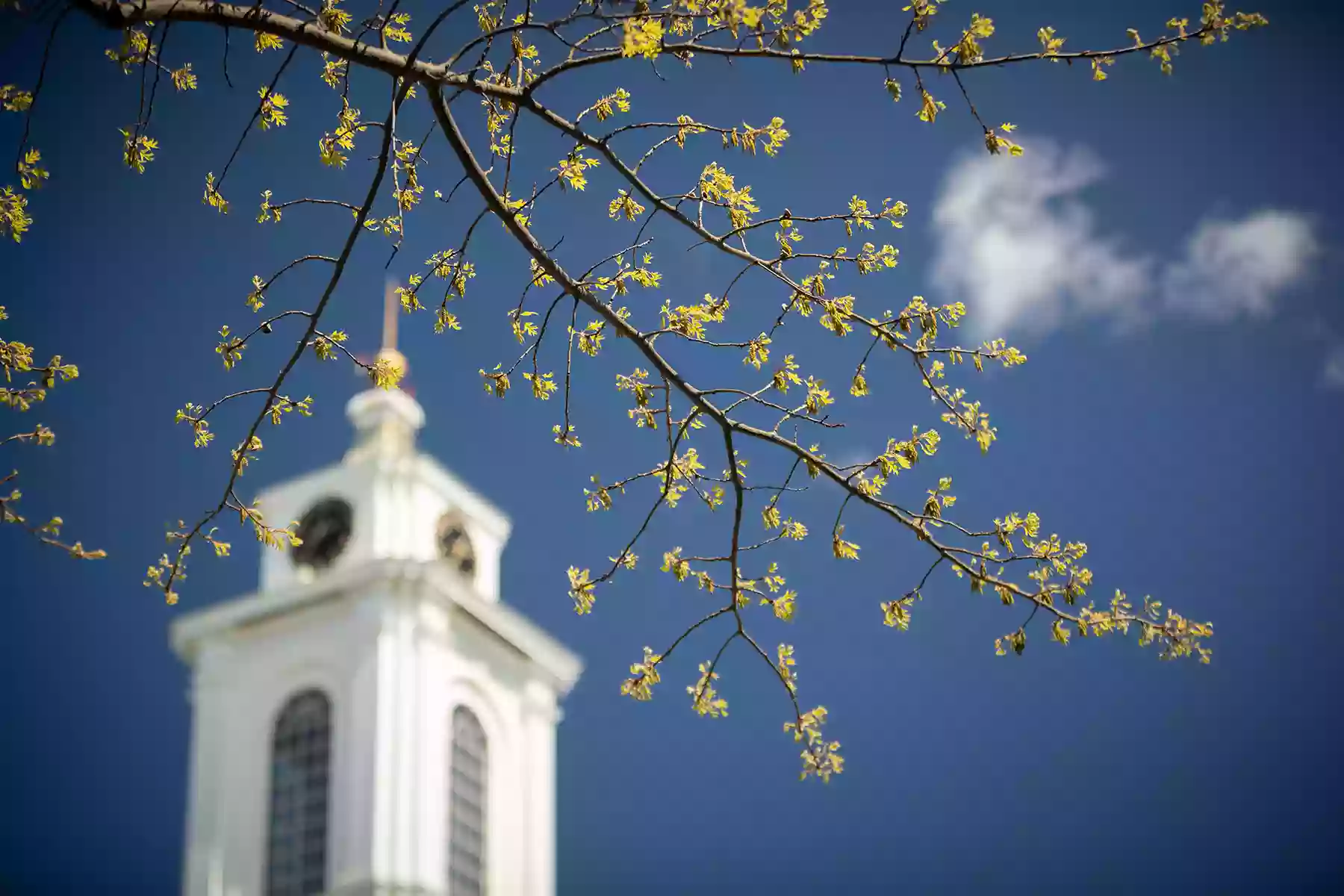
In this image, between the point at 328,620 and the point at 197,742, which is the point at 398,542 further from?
the point at 197,742

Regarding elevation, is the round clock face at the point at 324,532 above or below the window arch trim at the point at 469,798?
above

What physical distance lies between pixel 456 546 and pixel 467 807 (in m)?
4.63

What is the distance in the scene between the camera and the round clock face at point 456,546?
2823 centimetres

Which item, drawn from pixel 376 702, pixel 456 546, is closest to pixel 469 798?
pixel 376 702

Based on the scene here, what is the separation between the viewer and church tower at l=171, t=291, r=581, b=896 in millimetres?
24828

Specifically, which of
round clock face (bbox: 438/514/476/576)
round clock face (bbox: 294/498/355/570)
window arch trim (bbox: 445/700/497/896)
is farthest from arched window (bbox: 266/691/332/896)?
round clock face (bbox: 438/514/476/576)

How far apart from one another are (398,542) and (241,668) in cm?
342

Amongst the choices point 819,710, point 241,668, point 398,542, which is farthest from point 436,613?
point 819,710

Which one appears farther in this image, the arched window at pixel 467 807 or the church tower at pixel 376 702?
the arched window at pixel 467 807

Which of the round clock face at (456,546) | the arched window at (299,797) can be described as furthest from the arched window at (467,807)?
the round clock face at (456,546)

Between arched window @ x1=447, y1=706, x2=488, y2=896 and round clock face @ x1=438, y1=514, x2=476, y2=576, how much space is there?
→ 264 centimetres

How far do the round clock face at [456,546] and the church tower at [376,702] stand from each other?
0.10 feet

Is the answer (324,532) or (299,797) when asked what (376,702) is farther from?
(324,532)

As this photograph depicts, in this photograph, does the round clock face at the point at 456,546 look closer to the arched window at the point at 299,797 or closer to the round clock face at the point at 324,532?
the round clock face at the point at 324,532
